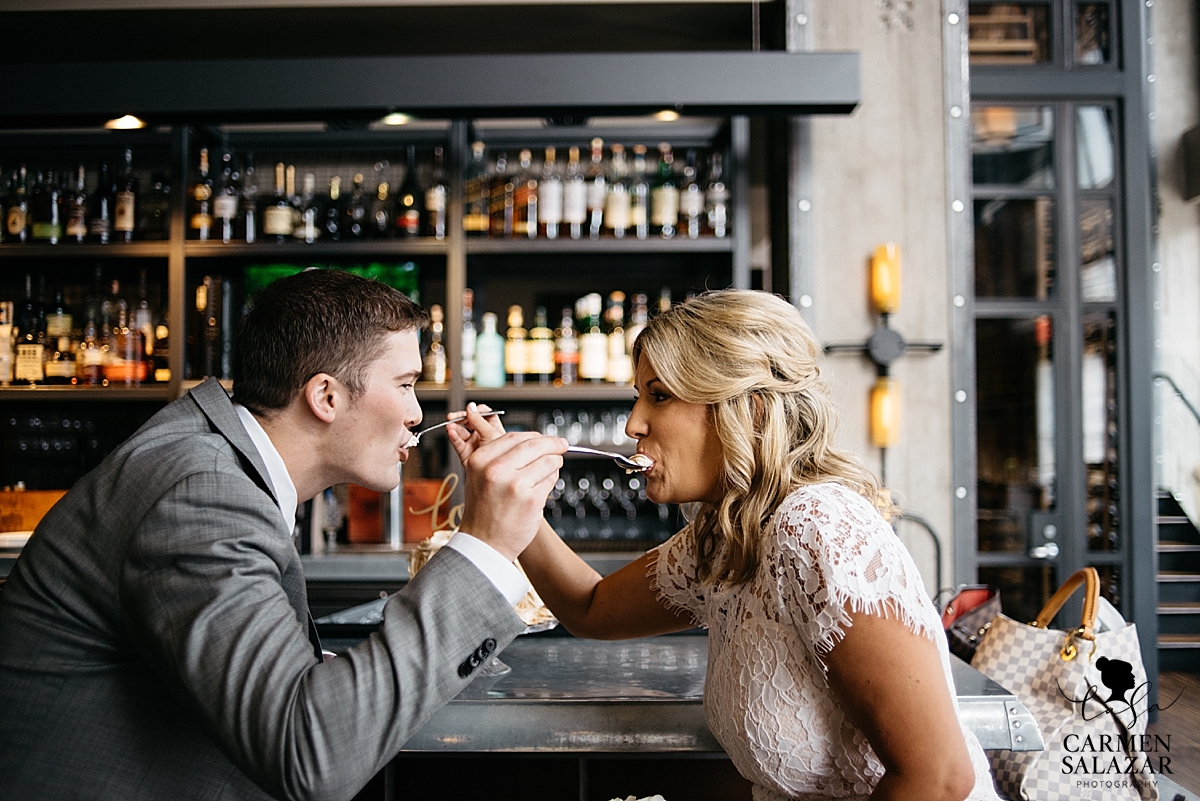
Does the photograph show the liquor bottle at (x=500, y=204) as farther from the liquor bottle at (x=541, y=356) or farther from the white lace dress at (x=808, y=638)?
the white lace dress at (x=808, y=638)

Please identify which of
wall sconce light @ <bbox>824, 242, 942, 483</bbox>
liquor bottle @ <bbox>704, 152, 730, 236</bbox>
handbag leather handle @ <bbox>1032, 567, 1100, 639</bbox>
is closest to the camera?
handbag leather handle @ <bbox>1032, 567, 1100, 639</bbox>

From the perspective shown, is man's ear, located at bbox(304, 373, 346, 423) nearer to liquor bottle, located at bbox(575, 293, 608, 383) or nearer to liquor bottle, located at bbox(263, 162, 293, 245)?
liquor bottle, located at bbox(575, 293, 608, 383)

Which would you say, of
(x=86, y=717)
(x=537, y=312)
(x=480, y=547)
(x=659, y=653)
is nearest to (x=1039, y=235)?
(x=537, y=312)

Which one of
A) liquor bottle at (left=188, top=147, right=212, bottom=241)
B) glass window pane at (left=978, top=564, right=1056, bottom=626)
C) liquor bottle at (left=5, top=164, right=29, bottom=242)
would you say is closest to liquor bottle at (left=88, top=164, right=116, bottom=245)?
liquor bottle at (left=5, top=164, right=29, bottom=242)

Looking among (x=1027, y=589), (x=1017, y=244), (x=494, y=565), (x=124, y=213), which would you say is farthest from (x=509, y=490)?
(x=1017, y=244)

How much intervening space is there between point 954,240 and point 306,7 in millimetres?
2678

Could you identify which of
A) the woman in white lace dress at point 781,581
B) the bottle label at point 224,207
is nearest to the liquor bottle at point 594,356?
the bottle label at point 224,207

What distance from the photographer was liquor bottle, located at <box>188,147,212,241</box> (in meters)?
3.35

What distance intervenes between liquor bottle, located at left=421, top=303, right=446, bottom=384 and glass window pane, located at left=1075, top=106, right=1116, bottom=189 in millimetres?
2947

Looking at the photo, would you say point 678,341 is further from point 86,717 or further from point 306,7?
point 306,7

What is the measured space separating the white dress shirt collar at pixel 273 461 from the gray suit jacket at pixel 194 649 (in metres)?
0.12

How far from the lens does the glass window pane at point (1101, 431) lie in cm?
385

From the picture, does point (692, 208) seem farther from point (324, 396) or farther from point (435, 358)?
point (324, 396)

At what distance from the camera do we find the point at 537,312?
365 cm
